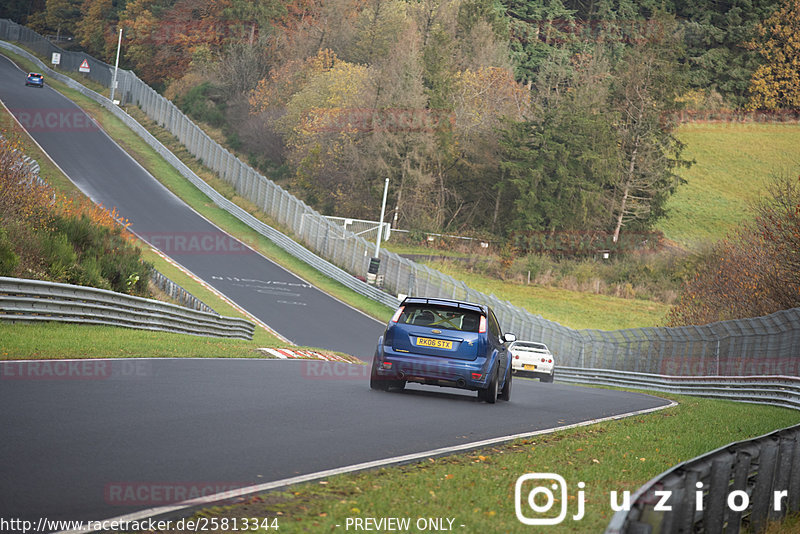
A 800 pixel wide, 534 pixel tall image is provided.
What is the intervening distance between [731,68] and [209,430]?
96.2 m

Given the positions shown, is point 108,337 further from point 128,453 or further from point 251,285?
point 251,285

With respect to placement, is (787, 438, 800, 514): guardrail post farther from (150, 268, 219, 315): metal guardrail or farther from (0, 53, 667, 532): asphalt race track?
(150, 268, 219, 315): metal guardrail

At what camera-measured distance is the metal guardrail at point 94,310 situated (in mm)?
18375

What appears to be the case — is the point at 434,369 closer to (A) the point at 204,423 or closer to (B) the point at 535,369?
(A) the point at 204,423

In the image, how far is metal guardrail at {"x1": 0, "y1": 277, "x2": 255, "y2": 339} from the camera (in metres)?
18.4

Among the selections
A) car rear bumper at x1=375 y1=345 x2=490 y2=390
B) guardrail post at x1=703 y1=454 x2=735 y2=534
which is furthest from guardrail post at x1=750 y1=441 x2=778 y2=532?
car rear bumper at x1=375 y1=345 x2=490 y2=390

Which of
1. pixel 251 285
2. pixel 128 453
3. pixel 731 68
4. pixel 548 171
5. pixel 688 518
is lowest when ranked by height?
pixel 251 285

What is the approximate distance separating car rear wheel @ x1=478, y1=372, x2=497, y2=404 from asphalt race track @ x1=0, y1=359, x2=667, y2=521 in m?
0.15

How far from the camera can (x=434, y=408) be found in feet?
44.3

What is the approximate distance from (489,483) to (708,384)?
65.8ft

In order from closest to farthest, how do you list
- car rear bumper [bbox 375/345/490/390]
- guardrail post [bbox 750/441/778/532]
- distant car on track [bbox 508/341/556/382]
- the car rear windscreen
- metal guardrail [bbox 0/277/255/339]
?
1. guardrail post [bbox 750/441/778/532]
2. car rear bumper [bbox 375/345/490/390]
3. the car rear windscreen
4. metal guardrail [bbox 0/277/255/339]
5. distant car on track [bbox 508/341/556/382]

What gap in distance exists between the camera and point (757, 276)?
34.3 meters

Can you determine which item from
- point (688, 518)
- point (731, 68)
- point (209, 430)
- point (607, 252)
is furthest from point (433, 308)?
point (731, 68)

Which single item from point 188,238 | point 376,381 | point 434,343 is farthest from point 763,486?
point 188,238
